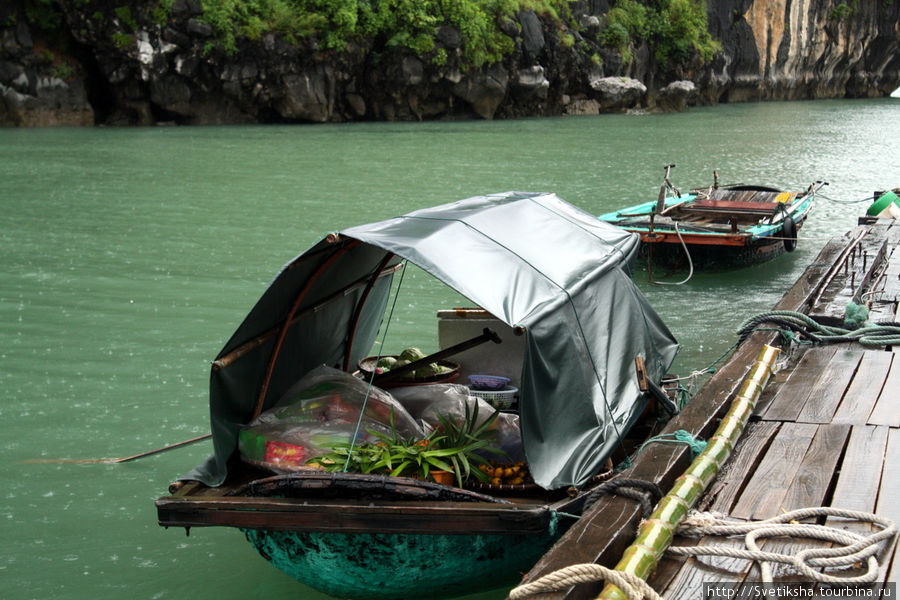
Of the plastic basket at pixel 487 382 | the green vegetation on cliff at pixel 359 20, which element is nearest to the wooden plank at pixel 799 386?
the plastic basket at pixel 487 382

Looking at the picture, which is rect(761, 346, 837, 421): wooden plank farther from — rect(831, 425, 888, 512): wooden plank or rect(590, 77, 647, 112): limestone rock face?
rect(590, 77, 647, 112): limestone rock face

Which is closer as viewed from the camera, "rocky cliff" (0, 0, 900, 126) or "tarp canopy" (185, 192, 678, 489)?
"tarp canopy" (185, 192, 678, 489)

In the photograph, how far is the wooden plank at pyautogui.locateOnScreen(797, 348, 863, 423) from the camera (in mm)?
4832

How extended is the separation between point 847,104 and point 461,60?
97.9 ft

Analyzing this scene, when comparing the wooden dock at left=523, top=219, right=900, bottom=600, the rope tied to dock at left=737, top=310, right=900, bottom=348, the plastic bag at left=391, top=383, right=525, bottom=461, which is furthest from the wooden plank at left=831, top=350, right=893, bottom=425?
the plastic bag at left=391, top=383, right=525, bottom=461

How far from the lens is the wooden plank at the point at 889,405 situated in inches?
184

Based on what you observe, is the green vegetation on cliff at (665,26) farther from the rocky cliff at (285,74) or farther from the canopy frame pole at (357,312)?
the canopy frame pole at (357,312)

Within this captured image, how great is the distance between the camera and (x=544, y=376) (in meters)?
4.33

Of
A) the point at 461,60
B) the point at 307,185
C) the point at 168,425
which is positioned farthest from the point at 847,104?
the point at 168,425

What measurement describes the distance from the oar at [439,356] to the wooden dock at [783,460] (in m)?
1.46

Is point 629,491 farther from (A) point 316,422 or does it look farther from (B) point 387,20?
(B) point 387,20

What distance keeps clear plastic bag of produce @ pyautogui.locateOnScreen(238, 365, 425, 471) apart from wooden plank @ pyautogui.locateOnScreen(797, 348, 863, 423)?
6.72 feet

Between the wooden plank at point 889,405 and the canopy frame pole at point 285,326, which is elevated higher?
the canopy frame pole at point 285,326

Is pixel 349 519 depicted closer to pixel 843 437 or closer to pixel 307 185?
pixel 843 437
